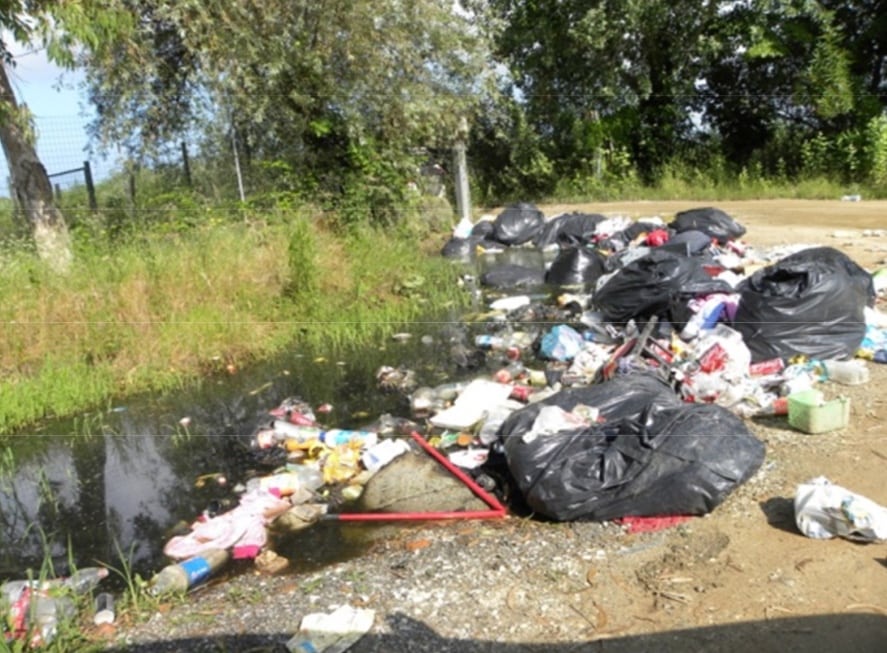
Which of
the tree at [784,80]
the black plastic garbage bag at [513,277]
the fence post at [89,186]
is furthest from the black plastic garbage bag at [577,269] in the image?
the tree at [784,80]

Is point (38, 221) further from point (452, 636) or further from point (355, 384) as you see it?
point (452, 636)

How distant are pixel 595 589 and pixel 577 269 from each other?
16.9 feet

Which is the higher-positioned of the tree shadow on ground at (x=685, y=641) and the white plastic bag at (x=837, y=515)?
the white plastic bag at (x=837, y=515)

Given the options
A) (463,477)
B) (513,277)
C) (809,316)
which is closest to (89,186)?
(513,277)

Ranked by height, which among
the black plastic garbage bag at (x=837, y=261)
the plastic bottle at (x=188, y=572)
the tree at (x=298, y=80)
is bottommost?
the plastic bottle at (x=188, y=572)

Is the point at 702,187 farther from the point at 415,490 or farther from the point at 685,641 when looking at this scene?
the point at 685,641

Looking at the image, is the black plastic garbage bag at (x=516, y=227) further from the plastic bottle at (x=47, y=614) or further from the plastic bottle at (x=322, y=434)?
the plastic bottle at (x=47, y=614)

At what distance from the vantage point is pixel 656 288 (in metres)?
5.22

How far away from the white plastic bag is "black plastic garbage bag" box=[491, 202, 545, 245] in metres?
7.16

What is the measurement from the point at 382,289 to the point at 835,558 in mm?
5107

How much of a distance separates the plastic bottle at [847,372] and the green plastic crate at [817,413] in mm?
562

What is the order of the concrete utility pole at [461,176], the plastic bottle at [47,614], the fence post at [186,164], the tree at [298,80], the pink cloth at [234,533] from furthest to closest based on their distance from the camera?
1. the concrete utility pole at [461,176]
2. the fence post at [186,164]
3. the tree at [298,80]
4. the pink cloth at [234,533]
5. the plastic bottle at [47,614]

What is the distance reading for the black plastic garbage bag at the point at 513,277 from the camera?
→ 24.8ft

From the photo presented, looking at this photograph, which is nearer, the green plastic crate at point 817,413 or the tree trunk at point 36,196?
the green plastic crate at point 817,413
